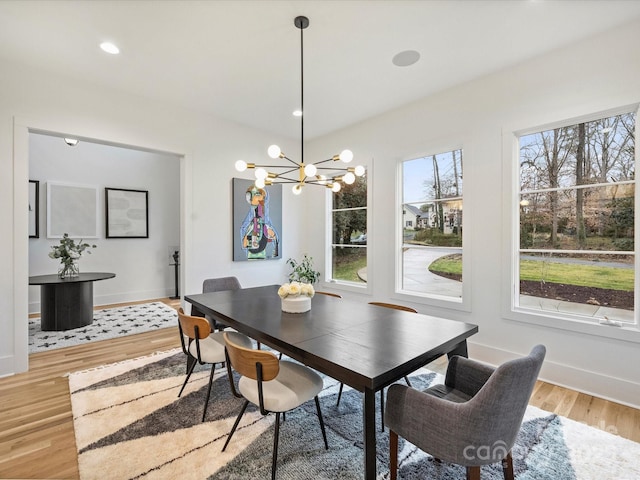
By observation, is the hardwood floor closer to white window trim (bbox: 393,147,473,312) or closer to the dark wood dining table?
white window trim (bbox: 393,147,473,312)

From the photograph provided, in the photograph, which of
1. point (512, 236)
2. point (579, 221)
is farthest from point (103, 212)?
point (579, 221)

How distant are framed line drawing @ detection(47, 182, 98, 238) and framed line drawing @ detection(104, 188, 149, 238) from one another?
22 centimetres

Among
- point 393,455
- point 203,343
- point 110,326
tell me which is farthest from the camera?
point 110,326

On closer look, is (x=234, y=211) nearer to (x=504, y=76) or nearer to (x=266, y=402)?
(x=266, y=402)

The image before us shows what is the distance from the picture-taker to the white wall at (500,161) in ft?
8.10

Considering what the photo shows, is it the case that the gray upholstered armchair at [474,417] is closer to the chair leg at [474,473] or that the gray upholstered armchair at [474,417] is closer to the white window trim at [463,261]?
the chair leg at [474,473]

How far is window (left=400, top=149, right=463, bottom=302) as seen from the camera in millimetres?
3521

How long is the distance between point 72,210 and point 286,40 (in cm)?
531

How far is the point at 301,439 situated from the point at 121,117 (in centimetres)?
383

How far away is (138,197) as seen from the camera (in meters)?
6.30

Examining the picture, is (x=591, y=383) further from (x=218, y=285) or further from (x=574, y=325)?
(x=218, y=285)

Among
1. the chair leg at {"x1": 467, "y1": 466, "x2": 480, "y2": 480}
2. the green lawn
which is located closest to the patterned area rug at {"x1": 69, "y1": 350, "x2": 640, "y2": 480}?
the chair leg at {"x1": 467, "y1": 466, "x2": 480, "y2": 480}

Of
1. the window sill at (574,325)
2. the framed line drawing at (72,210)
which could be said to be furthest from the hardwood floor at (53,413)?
the framed line drawing at (72,210)

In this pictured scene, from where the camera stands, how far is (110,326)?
14.6 feet
